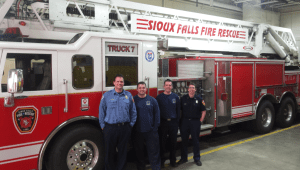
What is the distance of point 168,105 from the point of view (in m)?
4.86

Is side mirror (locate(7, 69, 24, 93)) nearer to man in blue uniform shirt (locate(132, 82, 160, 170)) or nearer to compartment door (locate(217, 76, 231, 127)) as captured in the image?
man in blue uniform shirt (locate(132, 82, 160, 170))

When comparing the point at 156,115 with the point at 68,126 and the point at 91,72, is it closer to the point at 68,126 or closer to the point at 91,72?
the point at 91,72

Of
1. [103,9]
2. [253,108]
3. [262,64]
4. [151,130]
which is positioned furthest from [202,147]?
[103,9]

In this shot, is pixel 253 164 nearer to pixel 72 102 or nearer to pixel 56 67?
pixel 72 102

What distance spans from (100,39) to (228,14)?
48.6 feet

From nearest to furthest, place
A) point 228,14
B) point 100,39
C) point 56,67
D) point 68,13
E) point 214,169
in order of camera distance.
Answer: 1. point 56,67
2. point 100,39
3. point 214,169
4. point 68,13
5. point 228,14

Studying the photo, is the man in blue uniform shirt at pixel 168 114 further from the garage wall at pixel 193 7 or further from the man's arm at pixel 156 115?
the garage wall at pixel 193 7

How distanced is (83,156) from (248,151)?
401 centimetres

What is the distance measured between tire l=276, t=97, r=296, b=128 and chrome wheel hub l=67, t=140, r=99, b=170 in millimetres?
6503

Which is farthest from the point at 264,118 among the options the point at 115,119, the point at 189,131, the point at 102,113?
the point at 102,113

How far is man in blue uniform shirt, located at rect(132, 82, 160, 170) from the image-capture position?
4488mm

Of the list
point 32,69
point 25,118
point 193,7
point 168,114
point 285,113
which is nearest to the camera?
point 25,118

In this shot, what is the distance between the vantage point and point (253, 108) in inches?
283

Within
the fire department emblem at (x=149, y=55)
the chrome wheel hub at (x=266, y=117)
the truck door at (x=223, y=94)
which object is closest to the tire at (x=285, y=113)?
the chrome wheel hub at (x=266, y=117)
